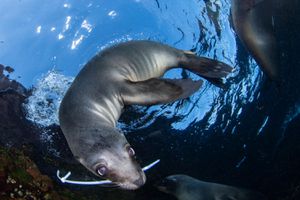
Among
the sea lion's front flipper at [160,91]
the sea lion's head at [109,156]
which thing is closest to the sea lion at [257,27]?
the sea lion's front flipper at [160,91]

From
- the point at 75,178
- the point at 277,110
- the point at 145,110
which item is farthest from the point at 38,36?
the point at 277,110

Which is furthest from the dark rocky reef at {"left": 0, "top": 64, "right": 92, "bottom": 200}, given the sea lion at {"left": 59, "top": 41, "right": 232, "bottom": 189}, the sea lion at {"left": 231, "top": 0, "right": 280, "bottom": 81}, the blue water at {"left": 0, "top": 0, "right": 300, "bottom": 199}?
the sea lion at {"left": 231, "top": 0, "right": 280, "bottom": 81}

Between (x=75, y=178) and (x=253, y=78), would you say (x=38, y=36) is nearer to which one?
(x=75, y=178)

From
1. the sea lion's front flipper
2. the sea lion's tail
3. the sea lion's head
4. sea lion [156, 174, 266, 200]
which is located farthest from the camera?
sea lion [156, 174, 266, 200]

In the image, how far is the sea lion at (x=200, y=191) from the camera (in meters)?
6.95

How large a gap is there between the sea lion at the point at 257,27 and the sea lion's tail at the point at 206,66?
71 cm

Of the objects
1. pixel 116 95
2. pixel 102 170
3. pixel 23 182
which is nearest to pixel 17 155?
pixel 23 182

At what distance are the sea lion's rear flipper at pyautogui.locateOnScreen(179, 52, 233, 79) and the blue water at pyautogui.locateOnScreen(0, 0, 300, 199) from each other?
0.76m

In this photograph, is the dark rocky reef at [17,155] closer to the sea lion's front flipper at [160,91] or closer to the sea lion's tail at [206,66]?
the sea lion's front flipper at [160,91]

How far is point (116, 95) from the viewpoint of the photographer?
13.9ft

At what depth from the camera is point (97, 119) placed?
388 cm

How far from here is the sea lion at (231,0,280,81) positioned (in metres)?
5.07

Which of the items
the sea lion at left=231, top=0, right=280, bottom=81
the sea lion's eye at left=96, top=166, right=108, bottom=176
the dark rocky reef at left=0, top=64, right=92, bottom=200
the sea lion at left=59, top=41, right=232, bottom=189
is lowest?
the dark rocky reef at left=0, top=64, right=92, bottom=200

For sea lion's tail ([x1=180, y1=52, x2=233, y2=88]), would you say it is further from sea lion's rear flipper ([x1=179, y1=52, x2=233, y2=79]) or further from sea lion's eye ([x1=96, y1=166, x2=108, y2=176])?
sea lion's eye ([x1=96, y1=166, x2=108, y2=176])
